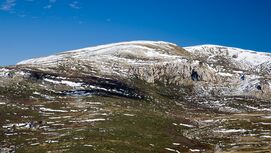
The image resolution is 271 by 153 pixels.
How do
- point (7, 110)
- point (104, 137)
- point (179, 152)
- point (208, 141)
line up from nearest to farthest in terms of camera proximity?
1. point (179, 152)
2. point (104, 137)
3. point (208, 141)
4. point (7, 110)

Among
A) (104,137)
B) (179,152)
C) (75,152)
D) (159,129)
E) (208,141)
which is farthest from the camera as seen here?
(159,129)

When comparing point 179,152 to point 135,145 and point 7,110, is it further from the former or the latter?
point 7,110

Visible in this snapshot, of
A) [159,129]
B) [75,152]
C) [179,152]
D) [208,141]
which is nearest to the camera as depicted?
[75,152]

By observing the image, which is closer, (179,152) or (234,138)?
(179,152)

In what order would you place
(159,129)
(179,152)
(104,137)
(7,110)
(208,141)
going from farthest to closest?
1. (7,110)
2. (159,129)
3. (208,141)
4. (104,137)
5. (179,152)

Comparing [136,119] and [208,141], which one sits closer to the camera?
[208,141]

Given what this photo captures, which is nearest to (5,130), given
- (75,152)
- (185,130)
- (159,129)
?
(75,152)

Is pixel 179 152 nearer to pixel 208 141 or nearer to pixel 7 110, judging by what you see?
pixel 208 141

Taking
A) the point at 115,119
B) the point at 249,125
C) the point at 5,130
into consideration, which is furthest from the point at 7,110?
the point at 249,125
